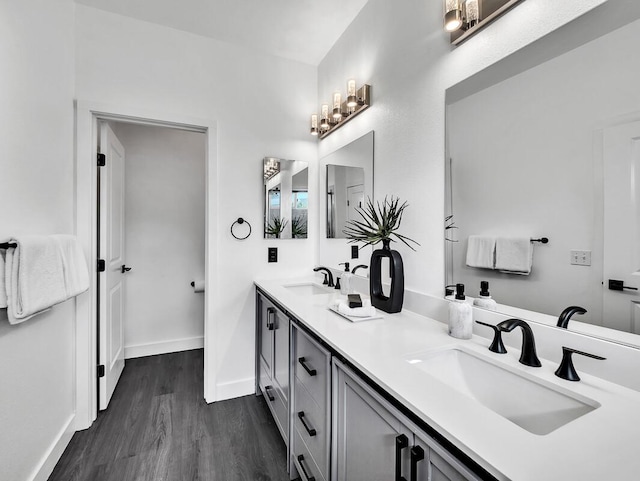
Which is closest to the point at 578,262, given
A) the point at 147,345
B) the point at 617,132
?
the point at 617,132

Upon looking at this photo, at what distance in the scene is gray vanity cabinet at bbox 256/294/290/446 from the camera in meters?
1.66

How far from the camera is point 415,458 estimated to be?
2.19ft

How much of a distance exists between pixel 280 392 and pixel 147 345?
79.7 inches

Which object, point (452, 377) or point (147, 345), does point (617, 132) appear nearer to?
point (452, 377)

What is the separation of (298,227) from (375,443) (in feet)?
6.18

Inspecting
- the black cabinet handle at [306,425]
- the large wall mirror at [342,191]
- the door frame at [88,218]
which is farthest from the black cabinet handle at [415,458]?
the door frame at [88,218]

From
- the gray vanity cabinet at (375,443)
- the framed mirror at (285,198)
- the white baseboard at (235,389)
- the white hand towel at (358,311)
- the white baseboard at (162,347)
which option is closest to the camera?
the gray vanity cabinet at (375,443)

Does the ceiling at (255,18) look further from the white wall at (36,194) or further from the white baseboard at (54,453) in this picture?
the white baseboard at (54,453)

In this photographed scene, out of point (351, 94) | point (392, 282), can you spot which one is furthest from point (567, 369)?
point (351, 94)

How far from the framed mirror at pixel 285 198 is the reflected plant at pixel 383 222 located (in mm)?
632

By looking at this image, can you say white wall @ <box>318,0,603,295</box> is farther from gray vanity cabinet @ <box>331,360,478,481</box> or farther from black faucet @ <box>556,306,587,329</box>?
gray vanity cabinet @ <box>331,360,478,481</box>

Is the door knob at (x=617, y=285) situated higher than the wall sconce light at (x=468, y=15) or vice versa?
the wall sconce light at (x=468, y=15)

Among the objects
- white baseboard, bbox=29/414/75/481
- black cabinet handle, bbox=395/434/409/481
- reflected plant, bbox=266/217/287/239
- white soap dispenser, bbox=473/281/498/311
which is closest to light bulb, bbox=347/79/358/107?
reflected plant, bbox=266/217/287/239

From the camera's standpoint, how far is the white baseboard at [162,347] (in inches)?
120
